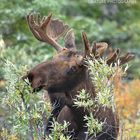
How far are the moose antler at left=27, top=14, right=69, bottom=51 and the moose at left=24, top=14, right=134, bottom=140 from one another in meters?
0.02

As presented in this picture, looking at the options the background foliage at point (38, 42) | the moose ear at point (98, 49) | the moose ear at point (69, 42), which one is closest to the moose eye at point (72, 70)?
the moose ear at point (98, 49)

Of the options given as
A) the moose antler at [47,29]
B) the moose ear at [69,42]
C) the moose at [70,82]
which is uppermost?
the moose antler at [47,29]

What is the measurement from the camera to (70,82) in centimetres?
956

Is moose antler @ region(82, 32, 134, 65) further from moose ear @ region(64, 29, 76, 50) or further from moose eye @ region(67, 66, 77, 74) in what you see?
moose ear @ region(64, 29, 76, 50)

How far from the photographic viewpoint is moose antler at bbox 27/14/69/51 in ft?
33.6

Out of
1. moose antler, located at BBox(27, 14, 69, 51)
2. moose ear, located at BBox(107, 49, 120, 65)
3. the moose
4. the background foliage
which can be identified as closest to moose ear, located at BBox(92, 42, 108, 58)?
the moose

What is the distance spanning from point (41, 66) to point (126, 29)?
13.7 m

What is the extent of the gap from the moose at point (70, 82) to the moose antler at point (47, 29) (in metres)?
0.02

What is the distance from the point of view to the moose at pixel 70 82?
9.35m

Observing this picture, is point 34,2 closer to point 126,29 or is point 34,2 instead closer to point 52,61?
point 52,61

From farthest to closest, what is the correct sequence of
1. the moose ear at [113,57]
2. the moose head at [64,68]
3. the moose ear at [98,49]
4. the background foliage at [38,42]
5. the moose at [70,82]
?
the background foliage at [38,42] → the moose ear at [113,57] → the moose ear at [98,49] → the moose at [70,82] → the moose head at [64,68]

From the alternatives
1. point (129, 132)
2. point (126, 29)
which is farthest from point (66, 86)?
point (126, 29)

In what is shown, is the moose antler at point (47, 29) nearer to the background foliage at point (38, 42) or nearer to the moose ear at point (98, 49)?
the moose ear at point (98, 49)

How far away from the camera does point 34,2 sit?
1445cm
